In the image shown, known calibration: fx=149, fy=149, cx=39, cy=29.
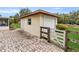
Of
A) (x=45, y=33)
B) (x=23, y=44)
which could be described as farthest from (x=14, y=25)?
(x=45, y=33)

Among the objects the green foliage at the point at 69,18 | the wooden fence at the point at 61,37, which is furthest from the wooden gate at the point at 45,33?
the green foliage at the point at 69,18

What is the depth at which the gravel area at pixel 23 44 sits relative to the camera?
1806mm

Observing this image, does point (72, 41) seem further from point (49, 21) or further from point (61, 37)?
point (49, 21)

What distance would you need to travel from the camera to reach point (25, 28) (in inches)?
70.6

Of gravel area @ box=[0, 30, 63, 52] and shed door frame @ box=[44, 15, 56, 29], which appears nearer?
shed door frame @ box=[44, 15, 56, 29]

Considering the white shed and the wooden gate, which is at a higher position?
the white shed

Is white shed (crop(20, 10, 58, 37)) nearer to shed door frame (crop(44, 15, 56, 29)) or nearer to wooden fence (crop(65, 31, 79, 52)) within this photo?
shed door frame (crop(44, 15, 56, 29))

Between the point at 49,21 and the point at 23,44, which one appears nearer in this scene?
the point at 49,21

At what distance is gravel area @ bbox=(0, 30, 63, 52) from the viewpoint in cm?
181

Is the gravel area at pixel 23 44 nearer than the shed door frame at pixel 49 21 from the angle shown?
No

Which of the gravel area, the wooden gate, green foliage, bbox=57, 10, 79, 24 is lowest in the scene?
the gravel area

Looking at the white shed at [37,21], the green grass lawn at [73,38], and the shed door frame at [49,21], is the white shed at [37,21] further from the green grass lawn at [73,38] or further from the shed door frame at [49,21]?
the green grass lawn at [73,38]

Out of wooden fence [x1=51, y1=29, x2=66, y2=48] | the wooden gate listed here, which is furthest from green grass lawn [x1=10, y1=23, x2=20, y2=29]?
wooden fence [x1=51, y1=29, x2=66, y2=48]

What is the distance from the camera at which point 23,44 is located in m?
1.82
